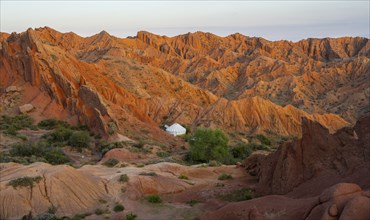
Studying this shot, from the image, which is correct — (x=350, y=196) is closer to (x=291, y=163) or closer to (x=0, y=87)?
(x=291, y=163)

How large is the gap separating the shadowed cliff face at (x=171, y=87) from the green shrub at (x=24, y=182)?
21.5 meters

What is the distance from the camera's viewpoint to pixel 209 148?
114 feet

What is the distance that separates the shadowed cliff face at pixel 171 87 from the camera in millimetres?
46812

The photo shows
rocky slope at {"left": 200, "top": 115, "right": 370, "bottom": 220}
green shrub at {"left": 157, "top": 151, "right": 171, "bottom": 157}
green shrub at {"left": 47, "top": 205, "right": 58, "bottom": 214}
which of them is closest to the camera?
rocky slope at {"left": 200, "top": 115, "right": 370, "bottom": 220}

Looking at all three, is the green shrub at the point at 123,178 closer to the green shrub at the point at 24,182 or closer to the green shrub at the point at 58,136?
the green shrub at the point at 24,182

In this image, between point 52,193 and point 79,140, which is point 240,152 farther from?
point 52,193

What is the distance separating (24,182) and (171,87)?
53.9 meters

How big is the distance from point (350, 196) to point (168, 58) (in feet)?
417

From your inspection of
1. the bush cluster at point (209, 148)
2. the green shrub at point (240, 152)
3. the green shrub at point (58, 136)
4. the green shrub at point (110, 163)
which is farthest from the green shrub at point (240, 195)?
the green shrub at point (58, 136)

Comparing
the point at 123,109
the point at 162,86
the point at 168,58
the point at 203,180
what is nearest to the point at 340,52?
the point at 168,58

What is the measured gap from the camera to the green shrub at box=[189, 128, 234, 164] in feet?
112

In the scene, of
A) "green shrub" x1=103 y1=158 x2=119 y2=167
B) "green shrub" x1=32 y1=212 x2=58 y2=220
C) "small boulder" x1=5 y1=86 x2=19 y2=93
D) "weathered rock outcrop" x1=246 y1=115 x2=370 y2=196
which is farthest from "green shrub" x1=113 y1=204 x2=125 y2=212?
"small boulder" x1=5 y1=86 x2=19 y2=93

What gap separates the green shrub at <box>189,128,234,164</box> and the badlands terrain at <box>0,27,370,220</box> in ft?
1.43

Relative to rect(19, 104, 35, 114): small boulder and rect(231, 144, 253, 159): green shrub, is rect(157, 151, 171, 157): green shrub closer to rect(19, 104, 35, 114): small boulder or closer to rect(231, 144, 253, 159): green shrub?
rect(231, 144, 253, 159): green shrub
